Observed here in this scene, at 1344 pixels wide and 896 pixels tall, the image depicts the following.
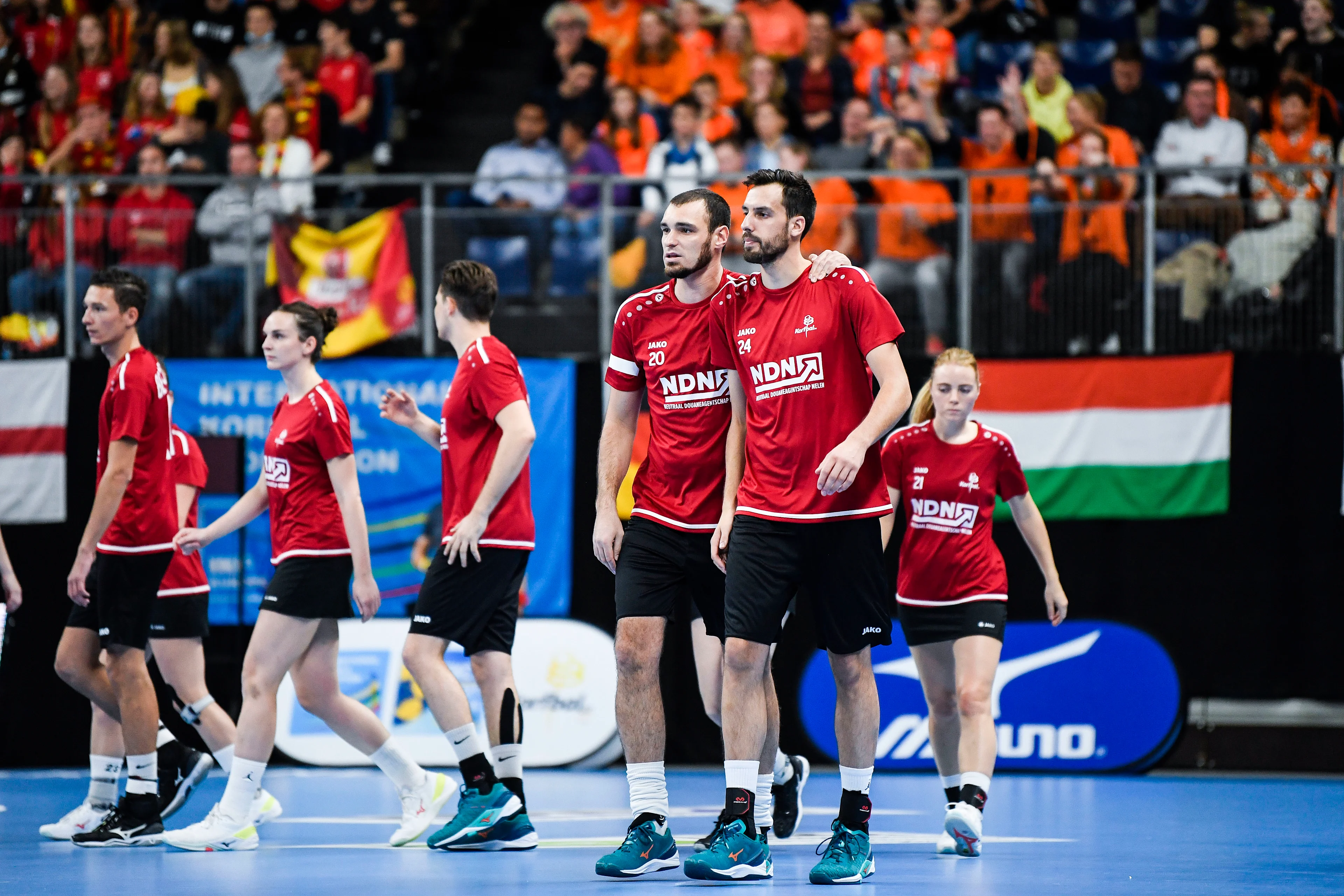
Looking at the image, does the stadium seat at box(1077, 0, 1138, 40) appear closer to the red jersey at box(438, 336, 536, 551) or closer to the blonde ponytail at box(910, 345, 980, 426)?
the blonde ponytail at box(910, 345, 980, 426)

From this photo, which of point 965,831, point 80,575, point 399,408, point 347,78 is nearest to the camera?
point 965,831

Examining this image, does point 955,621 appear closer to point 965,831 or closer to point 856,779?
point 965,831

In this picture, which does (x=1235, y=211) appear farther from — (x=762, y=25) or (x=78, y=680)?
(x=78, y=680)

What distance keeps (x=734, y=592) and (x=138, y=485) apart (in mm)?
3117

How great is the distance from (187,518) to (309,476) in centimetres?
112

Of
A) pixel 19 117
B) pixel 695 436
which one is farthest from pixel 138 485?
pixel 19 117

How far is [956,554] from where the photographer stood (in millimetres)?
7199

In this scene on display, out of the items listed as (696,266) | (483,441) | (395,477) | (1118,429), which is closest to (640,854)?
(483,441)

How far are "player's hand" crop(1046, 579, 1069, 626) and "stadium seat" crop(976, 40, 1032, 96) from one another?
7.63m

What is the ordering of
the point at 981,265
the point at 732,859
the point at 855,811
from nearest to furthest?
the point at 732,859 → the point at 855,811 → the point at 981,265

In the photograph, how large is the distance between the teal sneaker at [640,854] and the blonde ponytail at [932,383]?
242 cm

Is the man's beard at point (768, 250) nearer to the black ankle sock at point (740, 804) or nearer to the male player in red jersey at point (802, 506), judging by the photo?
the male player in red jersey at point (802, 506)

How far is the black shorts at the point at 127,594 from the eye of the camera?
23.4ft

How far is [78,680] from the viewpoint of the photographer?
751 centimetres
